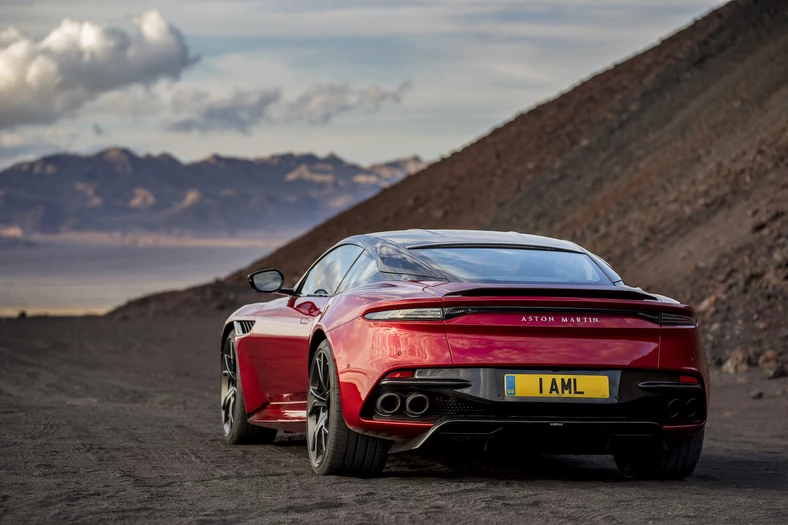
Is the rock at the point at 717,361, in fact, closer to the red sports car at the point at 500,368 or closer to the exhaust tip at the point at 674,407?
the red sports car at the point at 500,368

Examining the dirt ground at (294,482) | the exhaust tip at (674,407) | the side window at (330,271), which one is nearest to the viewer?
the dirt ground at (294,482)

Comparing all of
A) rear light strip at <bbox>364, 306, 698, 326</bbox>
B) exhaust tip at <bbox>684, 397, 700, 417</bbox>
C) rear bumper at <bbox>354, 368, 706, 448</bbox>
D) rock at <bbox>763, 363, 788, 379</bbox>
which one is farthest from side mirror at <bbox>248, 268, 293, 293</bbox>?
rock at <bbox>763, 363, 788, 379</bbox>

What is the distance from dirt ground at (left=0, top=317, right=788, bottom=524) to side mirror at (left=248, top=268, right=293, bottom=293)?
1072 millimetres

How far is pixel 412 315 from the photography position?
641 cm

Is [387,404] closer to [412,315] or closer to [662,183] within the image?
[412,315]

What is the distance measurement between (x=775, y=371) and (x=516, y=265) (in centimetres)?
965

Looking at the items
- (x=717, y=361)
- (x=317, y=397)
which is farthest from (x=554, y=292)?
(x=717, y=361)

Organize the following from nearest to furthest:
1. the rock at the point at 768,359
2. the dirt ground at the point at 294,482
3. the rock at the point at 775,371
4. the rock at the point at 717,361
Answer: the dirt ground at the point at 294,482 < the rock at the point at 775,371 < the rock at the point at 768,359 < the rock at the point at 717,361

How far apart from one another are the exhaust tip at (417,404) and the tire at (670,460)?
5.05ft

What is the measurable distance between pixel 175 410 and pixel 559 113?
38.2 meters

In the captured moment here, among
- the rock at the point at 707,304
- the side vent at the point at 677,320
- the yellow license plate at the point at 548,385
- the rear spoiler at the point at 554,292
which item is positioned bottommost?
the yellow license plate at the point at 548,385

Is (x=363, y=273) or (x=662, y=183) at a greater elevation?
(x=662, y=183)

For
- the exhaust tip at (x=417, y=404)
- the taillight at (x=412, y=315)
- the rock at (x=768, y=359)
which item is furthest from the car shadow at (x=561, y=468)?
the rock at (x=768, y=359)

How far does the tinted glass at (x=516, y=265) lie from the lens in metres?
7.07
